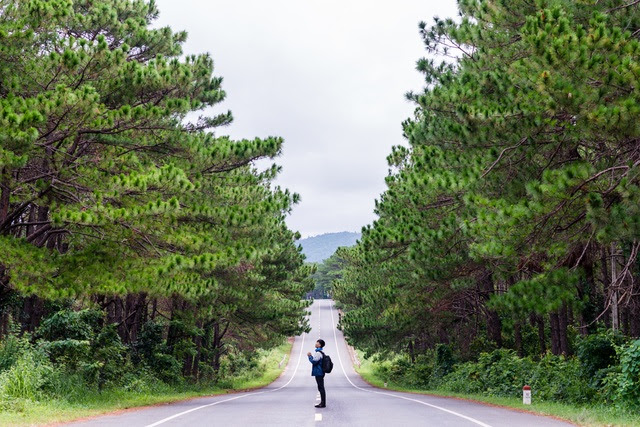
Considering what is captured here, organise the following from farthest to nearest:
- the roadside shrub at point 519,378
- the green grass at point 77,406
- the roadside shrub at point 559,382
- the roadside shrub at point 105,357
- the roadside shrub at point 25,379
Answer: the roadside shrub at point 105,357
the roadside shrub at point 519,378
the roadside shrub at point 559,382
the roadside shrub at point 25,379
the green grass at point 77,406

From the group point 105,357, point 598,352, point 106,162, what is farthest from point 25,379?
point 598,352

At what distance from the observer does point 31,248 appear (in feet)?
52.7

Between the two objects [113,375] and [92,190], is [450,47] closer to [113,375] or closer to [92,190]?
[92,190]

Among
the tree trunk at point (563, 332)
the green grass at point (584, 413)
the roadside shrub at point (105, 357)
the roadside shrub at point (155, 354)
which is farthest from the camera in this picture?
the roadside shrub at point (155, 354)

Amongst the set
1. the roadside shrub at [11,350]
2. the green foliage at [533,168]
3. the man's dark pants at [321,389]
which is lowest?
the man's dark pants at [321,389]

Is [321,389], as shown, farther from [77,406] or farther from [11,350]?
[11,350]

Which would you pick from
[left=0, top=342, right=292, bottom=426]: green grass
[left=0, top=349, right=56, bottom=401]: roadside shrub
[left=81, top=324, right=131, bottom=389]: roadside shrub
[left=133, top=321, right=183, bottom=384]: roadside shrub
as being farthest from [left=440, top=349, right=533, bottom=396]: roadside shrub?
[left=0, top=349, right=56, bottom=401]: roadside shrub

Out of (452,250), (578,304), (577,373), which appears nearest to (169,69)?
(452,250)

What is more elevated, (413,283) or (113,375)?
(413,283)

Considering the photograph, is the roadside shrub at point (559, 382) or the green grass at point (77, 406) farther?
the roadside shrub at point (559, 382)

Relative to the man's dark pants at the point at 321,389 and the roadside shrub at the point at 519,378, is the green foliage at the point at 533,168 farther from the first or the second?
the man's dark pants at the point at 321,389

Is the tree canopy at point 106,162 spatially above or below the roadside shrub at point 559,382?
above

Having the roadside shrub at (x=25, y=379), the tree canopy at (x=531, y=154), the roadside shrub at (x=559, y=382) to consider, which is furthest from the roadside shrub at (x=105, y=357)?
the roadside shrub at (x=559, y=382)

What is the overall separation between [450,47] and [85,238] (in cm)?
1236
